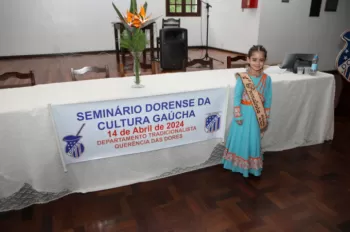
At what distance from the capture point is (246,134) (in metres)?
2.07

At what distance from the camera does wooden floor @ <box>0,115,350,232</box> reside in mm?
1710

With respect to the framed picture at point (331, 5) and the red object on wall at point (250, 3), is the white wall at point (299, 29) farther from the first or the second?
the red object on wall at point (250, 3)

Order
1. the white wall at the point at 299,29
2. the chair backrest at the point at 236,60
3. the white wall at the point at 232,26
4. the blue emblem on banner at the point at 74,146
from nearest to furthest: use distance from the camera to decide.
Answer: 1. the blue emblem on banner at the point at 74,146
2. the chair backrest at the point at 236,60
3. the white wall at the point at 299,29
4. the white wall at the point at 232,26

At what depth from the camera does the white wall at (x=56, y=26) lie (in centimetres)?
649

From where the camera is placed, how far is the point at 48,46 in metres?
6.96

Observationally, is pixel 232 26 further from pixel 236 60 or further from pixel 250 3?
pixel 236 60

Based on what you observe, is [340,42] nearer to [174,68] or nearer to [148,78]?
[174,68]

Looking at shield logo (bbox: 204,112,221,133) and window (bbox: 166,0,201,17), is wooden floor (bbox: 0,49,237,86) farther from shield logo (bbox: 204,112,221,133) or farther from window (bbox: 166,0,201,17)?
shield logo (bbox: 204,112,221,133)

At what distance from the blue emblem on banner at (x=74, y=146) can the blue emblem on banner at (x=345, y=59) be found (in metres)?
3.92

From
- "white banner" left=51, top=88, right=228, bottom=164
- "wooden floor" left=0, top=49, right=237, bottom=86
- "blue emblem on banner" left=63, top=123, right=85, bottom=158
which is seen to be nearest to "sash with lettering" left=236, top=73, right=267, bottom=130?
"white banner" left=51, top=88, right=228, bottom=164

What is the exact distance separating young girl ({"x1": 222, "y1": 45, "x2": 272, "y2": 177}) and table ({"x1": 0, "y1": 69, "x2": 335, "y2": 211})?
174 mm

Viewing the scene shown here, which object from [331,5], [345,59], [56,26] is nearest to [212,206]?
Answer: [345,59]

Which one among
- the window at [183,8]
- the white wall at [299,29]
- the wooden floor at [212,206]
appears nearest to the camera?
the wooden floor at [212,206]

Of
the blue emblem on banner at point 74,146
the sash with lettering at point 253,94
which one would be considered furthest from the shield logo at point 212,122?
the blue emblem on banner at point 74,146
